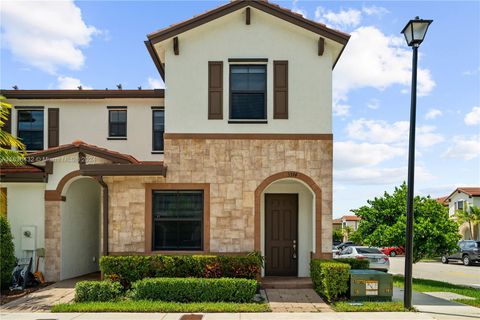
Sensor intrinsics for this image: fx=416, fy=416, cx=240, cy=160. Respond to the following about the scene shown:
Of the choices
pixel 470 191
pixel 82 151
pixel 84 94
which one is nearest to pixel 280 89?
pixel 82 151

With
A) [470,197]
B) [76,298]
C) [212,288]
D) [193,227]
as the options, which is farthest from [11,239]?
[470,197]

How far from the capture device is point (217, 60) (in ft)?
40.5

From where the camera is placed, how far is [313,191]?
12.1 m

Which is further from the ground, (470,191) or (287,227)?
(287,227)

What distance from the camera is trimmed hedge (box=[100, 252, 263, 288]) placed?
1127 cm

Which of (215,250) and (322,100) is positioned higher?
(322,100)

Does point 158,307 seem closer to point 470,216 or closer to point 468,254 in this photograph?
point 468,254

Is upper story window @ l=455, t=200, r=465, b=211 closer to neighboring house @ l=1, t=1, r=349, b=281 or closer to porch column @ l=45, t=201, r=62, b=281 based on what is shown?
neighboring house @ l=1, t=1, r=349, b=281

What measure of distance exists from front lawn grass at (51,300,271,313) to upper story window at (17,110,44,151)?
9.21m

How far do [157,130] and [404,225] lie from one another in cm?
1045

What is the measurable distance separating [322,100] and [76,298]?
8.60 meters

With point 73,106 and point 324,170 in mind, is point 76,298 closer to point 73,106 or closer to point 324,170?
point 324,170

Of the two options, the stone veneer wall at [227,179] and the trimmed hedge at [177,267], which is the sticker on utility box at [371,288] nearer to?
the stone veneer wall at [227,179]

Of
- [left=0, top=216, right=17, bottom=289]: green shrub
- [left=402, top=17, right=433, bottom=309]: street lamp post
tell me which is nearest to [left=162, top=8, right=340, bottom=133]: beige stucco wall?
[left=402, top=17, right=433, bottom=309]: street lamp post
